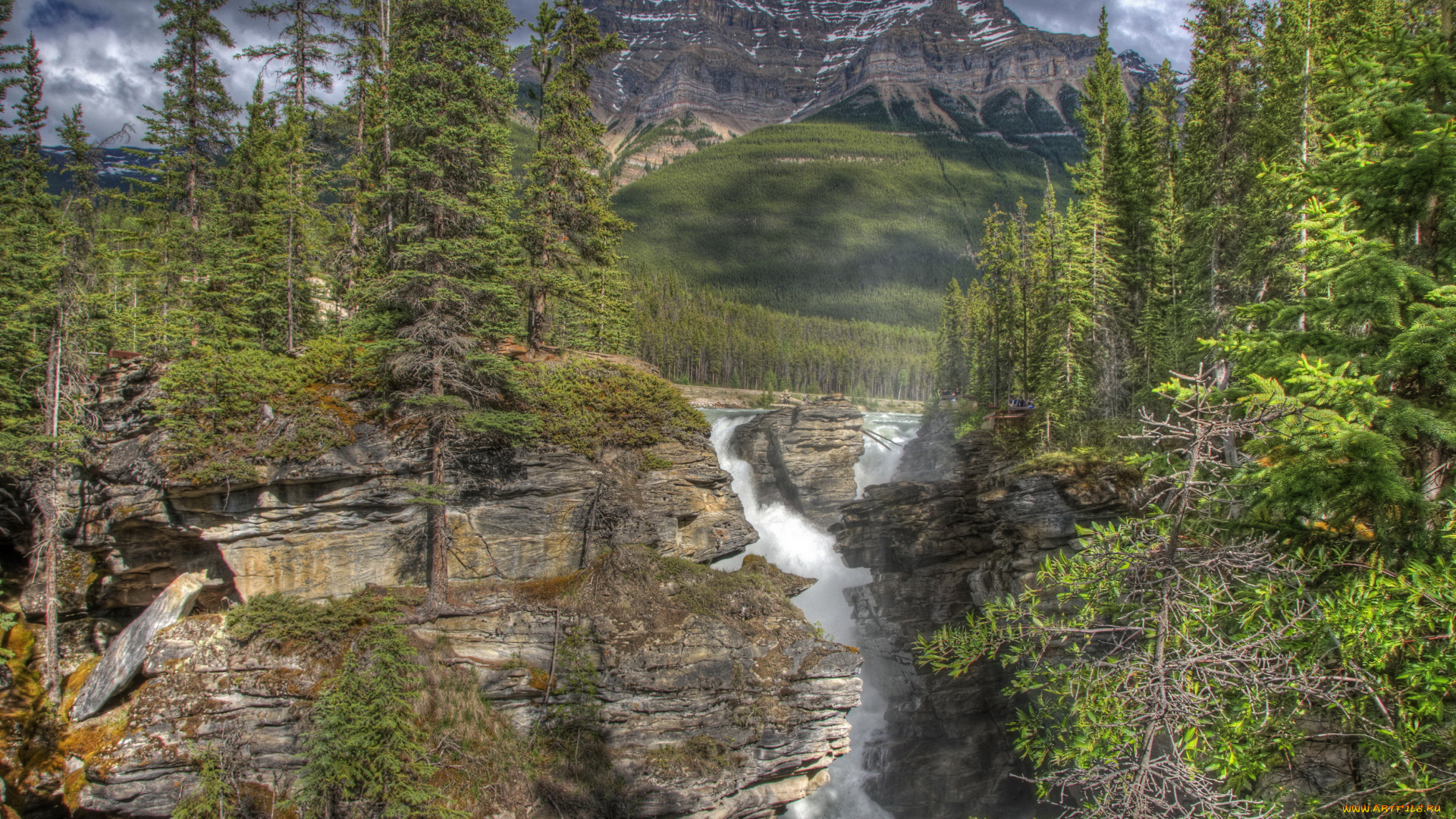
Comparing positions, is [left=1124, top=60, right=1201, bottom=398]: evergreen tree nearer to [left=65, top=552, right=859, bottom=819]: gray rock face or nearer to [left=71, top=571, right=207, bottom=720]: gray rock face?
[left=65, top=552, right=859, bottom=819]: gray rock face

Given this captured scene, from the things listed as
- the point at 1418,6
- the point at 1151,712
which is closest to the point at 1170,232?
the point at 1418,6

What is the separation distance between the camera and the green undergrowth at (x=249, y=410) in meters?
14.0

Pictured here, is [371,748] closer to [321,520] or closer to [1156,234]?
[321,520]

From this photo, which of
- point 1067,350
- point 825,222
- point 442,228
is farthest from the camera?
point 825,222

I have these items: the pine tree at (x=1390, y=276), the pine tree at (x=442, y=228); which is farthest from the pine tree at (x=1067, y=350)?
the pine tree at (x=442, y=228)

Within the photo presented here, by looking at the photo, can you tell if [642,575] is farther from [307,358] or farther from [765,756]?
[307,358]

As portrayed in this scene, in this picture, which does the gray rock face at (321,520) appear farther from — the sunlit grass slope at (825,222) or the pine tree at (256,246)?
the sunlit grass slope at (825,222)

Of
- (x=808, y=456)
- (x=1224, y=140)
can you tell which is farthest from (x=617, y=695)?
(x=808, y=456)

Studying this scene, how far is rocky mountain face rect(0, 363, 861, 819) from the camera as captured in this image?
1270 cm

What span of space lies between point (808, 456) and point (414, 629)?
28.9m

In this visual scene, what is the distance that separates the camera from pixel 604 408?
18.0 metres

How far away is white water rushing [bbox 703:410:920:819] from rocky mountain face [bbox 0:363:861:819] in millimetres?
10272

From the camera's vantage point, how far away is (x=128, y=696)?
→ 1313 centimetres

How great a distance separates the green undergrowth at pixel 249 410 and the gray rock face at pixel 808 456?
27651 millimetres
